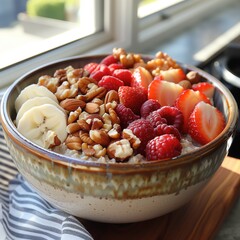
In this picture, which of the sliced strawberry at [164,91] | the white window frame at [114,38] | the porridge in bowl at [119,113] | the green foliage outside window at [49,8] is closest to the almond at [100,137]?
the porridge in bowl at [119,113]

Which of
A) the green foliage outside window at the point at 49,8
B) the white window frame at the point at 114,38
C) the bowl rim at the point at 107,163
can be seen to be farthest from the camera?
the green foliage outside window at the point at 49,8

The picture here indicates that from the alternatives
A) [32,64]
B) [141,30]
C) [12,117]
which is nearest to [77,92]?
[12,117]

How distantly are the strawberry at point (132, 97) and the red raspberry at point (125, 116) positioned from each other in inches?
0.5

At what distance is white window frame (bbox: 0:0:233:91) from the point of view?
29.6 inches

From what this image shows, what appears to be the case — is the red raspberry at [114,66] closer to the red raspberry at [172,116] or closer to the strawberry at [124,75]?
the strawberry at [124,75]

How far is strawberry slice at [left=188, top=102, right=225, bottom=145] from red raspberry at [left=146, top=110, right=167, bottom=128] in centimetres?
4

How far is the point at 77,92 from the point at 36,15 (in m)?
0.48

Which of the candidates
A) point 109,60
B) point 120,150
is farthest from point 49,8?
point 120,150

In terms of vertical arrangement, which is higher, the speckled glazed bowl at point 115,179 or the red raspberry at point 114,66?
the red raspberry at point 114,66

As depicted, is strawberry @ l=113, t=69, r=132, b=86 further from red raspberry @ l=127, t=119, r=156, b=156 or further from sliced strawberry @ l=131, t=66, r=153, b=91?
red raspberry @ l=127, t=119, r=156, b=156

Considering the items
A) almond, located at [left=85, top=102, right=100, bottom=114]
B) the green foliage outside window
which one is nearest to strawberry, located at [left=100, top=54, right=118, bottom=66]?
almond, located at [left=85, top=102, right=100, bottom=114]

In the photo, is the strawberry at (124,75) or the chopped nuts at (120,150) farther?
the strawberry at (124,75)

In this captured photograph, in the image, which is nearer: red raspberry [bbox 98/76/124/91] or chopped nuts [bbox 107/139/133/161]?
chopped nuts [bbox 107/139/133/161]

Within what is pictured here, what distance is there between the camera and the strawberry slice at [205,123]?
500 millimetres
